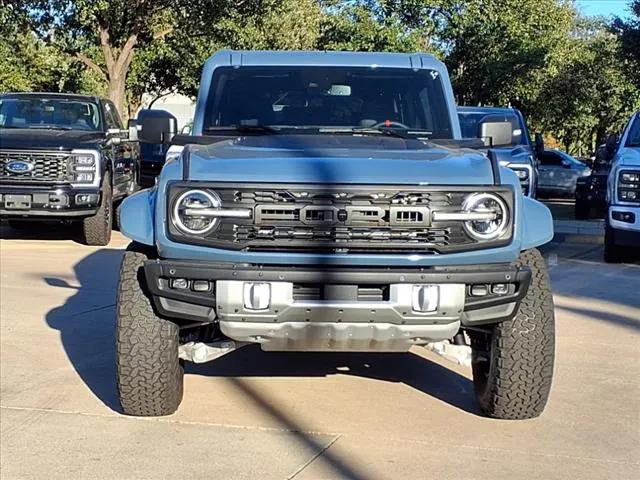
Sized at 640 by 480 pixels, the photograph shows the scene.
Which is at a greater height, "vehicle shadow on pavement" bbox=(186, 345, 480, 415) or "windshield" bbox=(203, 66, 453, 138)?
"windshield" bbox=(203, 66, 453, 138)

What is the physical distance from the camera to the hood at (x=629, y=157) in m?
11.0

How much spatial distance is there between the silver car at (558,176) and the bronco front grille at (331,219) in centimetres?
2123

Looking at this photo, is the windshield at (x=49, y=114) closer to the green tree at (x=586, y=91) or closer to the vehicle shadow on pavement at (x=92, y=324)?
the vehicle shadow on pavement at (x=92, y=324)

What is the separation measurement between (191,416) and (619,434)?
7.50ft

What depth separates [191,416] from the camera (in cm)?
527

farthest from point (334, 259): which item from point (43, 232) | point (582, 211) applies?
point (582, 211)

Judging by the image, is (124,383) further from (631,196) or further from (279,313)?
(631,196)

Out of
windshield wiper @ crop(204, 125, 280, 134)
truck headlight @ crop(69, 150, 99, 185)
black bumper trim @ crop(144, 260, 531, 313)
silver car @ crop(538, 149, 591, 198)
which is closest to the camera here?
black bumper trim @ crop(144, 260, 531, 313)

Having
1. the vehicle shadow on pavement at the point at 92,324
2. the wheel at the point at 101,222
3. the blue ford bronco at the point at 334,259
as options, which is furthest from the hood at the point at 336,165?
the wheel at the point at 101,222

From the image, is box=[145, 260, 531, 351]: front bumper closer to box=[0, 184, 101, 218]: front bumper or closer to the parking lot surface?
the parking lot surface

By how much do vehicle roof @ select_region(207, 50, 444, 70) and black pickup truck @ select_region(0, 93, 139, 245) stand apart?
6.05m

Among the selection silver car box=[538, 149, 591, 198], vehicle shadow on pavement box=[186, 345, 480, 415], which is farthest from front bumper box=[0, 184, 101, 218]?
silver car box=[538, 149, 591, 198]

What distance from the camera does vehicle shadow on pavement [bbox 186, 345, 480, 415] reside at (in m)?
6.05

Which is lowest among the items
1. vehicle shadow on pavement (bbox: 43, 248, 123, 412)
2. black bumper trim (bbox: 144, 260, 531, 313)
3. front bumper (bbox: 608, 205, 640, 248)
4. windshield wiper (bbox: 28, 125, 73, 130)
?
vehicle shadow on pavement (bbox: 43, 248, 123, 412)
